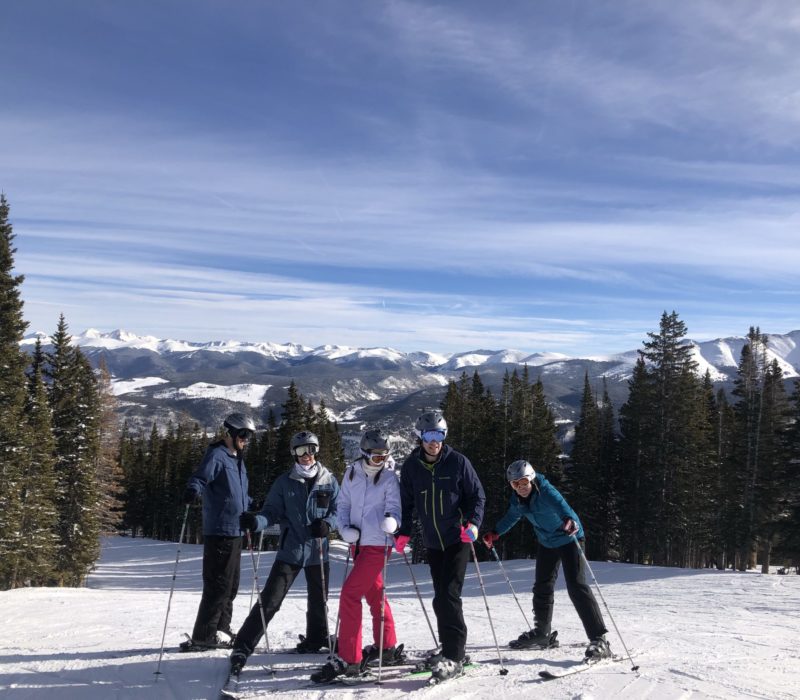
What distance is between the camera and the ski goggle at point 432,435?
6301mm

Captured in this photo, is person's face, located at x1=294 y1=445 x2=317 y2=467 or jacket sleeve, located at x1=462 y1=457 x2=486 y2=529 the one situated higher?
person's face, located at x1=294 y1=445 x2=317 y2=467

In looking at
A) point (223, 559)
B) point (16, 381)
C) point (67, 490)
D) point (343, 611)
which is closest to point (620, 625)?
point (343, 611)

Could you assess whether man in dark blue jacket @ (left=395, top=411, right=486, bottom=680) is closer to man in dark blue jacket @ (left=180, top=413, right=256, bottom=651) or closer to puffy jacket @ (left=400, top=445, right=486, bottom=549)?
puffy jacket @ (left=400, top=445, right=486, bottom=549)

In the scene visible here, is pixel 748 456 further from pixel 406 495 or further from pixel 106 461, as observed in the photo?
pixel 106 461

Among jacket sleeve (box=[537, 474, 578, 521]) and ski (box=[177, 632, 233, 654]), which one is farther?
ski (box=[177, 632, 233, 654])

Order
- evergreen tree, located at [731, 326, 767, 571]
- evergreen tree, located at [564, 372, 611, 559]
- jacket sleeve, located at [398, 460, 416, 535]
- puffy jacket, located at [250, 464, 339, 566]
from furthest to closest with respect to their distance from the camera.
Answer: evergreen tree, located at [564, 372, 611, 559]
evergreen tree, located at [731, 326, 767, 571]
puffy jacket, located at [250, 464, 339, 566]
jacket sleeve, located at [398, 460, 416, 535]

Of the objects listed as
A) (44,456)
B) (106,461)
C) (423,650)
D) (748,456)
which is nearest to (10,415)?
(44,456)

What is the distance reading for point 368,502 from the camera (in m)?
6.50

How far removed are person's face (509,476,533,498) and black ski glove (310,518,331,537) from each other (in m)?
2.28

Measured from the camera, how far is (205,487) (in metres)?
7.31

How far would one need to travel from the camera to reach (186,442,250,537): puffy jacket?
7.31 m

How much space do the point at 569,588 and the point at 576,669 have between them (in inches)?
36.2

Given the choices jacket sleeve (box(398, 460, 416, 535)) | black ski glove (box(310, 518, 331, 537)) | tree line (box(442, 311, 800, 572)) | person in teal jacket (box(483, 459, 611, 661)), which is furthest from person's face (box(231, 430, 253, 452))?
tree line (box(442, 311, 800, 572))

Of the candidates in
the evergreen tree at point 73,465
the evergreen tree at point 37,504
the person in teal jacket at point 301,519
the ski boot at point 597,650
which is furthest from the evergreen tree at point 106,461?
the ski boot at point 597,650
